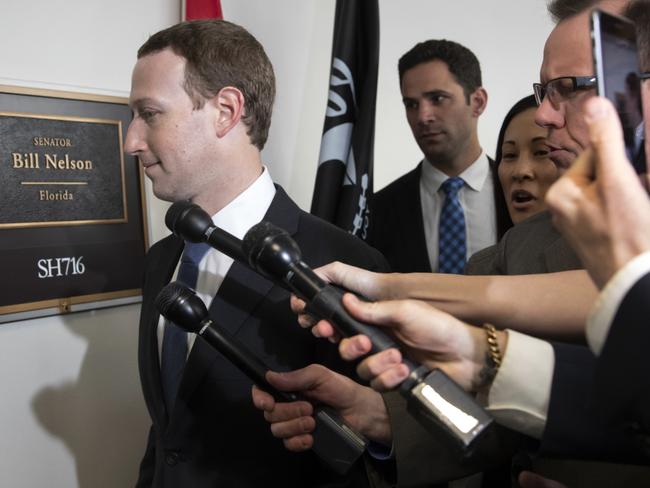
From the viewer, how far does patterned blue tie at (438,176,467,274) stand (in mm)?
2041

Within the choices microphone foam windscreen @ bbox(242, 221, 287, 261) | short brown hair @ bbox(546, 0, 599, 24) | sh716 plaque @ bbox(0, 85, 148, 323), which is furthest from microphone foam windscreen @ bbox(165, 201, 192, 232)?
sh716 plaque @ bbox(0, 85, 148, 323)

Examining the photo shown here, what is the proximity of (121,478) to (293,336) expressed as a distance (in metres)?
1.17

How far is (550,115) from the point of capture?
3.18ft

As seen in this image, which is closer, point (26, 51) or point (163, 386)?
point (163, 386)

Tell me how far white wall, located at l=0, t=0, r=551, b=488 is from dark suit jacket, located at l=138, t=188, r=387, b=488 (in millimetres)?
763

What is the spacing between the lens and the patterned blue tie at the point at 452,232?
2.04m

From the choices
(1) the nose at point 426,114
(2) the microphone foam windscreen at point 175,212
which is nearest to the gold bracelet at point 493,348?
(2) the microphone foam windscreen at point 175,212

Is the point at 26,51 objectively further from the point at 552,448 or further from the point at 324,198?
the point at 552,448

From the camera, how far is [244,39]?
4.87 ft

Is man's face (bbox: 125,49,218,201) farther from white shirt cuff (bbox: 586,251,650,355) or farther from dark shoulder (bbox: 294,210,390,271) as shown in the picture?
white shirt cuff (bbox: 586,251,650,355)

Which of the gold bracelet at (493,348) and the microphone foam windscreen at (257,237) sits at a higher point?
the microphone foam windscreen at (257,237)

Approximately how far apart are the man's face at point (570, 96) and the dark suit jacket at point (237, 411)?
21.8 inches

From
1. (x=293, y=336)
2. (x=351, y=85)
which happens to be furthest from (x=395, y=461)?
(x=351, y=85)

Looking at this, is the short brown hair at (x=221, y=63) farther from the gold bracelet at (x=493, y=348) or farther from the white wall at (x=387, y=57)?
the white wall at (x=387, y=57)
